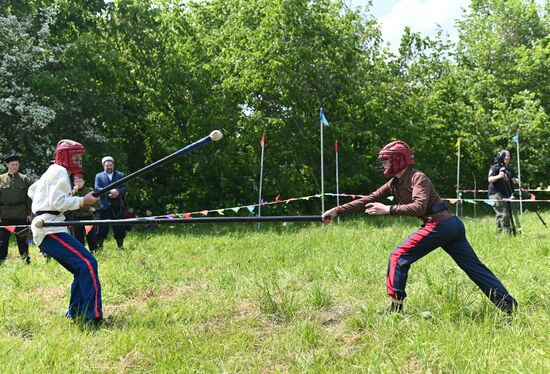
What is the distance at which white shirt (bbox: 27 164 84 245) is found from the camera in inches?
181

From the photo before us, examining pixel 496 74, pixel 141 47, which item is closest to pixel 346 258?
pixel 141 47

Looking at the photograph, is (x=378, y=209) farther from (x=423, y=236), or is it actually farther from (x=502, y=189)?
(x=502, y=189)

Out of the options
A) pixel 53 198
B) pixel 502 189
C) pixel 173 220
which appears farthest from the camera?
pixel 502 189

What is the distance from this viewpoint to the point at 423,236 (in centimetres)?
455

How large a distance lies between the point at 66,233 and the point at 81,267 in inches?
15.2

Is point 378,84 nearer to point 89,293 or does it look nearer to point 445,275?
point 445,275

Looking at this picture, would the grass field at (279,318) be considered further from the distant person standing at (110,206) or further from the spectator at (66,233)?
the distant person standing at (110,206)

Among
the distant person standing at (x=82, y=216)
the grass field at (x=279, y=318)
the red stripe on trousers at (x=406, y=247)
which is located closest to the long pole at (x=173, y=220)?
the red stripe on trousers at (x=406, y=247)

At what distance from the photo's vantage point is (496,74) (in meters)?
23.2

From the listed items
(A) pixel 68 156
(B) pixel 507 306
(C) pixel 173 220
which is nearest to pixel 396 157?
(B) pixel 507 306

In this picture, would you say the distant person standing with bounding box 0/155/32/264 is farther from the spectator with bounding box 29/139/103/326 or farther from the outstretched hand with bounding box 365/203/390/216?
the outstretched hand with bounding box 365/203/390/216

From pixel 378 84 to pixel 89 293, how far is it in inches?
705

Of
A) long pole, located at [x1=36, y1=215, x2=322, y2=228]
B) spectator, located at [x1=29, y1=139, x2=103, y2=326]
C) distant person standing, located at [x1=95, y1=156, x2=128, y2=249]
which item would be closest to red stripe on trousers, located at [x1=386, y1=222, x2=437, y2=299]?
long pole, located at [x1=36, y1=215, x2=322, y2=228]

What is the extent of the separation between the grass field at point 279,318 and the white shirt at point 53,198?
33.6 inches
